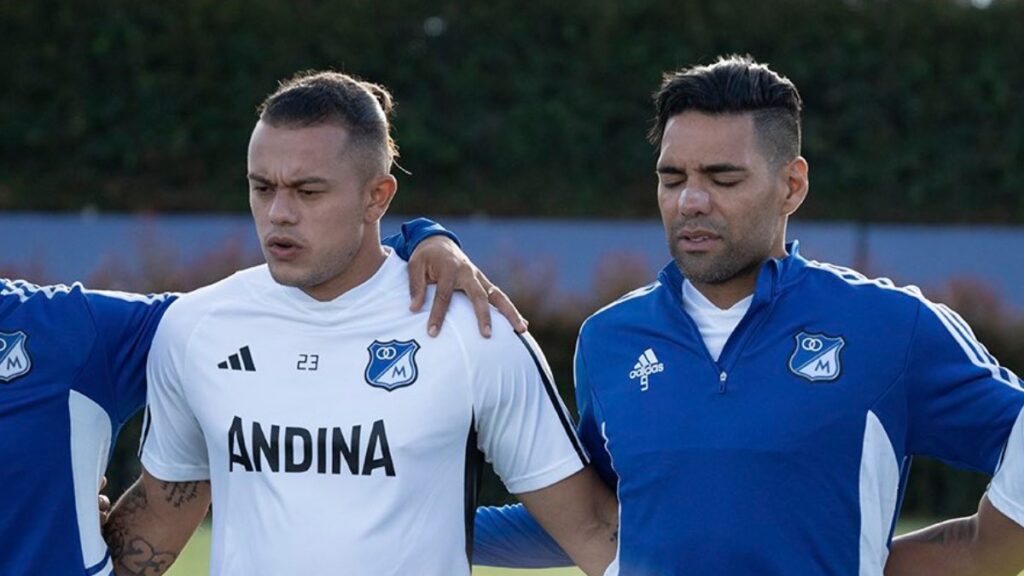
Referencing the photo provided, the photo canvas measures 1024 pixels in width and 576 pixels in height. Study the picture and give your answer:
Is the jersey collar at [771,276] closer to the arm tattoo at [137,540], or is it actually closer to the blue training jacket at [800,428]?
the blue training jacket at [800,428]

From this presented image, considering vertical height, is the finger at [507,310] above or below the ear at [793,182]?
below

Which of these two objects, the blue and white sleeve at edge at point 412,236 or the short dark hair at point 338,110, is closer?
the short dark hair at point 338,110

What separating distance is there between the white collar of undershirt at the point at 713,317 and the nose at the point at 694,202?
10.0 inches

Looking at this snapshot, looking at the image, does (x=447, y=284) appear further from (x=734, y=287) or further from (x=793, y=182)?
(x=793, y=182)

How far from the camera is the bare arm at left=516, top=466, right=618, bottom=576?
3.87 m

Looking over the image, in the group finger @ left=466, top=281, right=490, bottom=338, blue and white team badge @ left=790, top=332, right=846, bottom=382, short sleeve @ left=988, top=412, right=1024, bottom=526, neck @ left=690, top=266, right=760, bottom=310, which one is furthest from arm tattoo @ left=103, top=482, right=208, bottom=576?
short sleeve @ left=988, top=412, right=1024, bottom=526

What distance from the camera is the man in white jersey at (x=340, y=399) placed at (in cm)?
376

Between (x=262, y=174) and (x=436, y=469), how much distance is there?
33.9 inches

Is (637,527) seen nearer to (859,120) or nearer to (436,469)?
(436,469)

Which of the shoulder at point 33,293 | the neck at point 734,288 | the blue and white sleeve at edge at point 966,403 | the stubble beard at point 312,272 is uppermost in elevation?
the stubble beard at point 312,272

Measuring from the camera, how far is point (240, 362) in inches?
156

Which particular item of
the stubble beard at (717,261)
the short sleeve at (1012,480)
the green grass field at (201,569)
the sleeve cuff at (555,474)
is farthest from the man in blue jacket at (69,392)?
the green grass field at (201,569)

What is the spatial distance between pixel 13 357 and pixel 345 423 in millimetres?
902

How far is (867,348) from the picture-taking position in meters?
3.62
